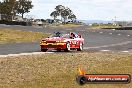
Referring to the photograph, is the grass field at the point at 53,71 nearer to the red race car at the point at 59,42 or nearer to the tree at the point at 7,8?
the red race car at the point at 59,42

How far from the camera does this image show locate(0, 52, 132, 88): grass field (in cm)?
1234

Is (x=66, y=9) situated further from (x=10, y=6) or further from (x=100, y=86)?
(x=100, y=86)

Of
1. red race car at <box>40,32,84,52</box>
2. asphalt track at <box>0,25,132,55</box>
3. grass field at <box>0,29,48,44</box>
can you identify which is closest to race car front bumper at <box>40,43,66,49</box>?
red race car at <box>40,32,84,52</box>

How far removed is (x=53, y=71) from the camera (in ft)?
50.2

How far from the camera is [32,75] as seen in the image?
1427cm

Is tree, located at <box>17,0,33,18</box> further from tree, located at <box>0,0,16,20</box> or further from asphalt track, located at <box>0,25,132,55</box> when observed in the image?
asphalt track, located at <box>0,25,132,55</box>

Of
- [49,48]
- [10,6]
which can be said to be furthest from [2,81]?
[10,6]

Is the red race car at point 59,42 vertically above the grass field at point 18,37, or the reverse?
the red race car at point 59,42

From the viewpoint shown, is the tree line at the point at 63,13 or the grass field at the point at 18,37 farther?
the tree line at the point at 63,13

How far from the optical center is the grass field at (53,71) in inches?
486

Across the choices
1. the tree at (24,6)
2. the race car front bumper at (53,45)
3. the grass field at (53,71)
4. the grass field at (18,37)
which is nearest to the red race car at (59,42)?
the race car front bumper at (53,45)

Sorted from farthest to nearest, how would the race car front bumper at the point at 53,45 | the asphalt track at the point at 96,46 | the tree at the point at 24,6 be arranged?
the tree at the point at 24,6
the asphalt track at the point at 96,46
the race car front bumper at the point at 53,45

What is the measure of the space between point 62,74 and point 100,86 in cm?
300

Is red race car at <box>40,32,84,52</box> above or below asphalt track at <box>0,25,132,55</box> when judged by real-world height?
above
